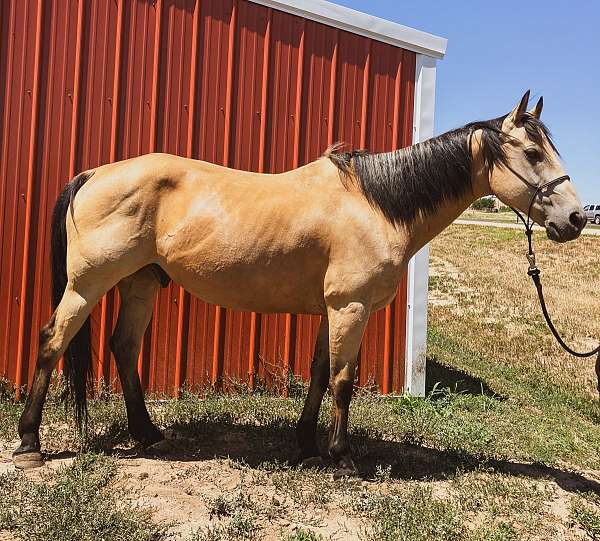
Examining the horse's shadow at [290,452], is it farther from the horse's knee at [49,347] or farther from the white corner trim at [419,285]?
the white corner trim at [419,285]

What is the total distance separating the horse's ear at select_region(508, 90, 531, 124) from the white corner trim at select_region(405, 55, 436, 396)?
2522mm

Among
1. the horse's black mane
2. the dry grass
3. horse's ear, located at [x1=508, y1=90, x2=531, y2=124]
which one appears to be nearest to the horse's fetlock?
the horse's black mane

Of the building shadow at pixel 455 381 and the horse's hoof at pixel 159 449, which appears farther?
the building shadow at pixel 455 381

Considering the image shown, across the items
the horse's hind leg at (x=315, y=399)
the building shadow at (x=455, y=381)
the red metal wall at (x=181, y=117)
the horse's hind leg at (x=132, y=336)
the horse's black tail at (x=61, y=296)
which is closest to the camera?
the horse's black tail at (x=61, y=296)

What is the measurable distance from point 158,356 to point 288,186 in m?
2.51

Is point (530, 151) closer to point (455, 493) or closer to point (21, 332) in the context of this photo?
point (455, 493)

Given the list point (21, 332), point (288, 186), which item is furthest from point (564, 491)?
point (21, 332)

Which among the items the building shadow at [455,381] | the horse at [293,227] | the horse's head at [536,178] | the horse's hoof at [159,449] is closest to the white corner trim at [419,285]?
the building shadow at [455,381]

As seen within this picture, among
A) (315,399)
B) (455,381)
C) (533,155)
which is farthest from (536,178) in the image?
(455,381)

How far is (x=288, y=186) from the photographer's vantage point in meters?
3.70

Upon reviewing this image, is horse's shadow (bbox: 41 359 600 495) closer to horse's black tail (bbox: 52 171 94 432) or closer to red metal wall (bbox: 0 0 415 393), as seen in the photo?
horse's black tail (bbox: 52 171 94 432)

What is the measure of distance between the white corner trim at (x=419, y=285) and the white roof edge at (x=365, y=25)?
160 millimetres

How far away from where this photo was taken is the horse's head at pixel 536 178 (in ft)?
11.0

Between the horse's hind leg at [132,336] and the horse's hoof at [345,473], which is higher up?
the horse's hind leg at [132,336]
